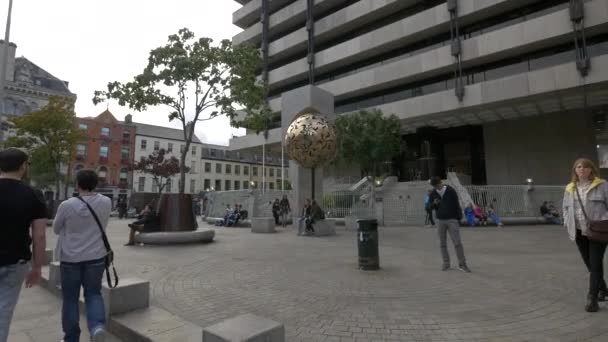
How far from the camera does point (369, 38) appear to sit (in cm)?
3050

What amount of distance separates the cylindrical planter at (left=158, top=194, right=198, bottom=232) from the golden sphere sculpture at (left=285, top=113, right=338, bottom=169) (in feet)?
14.5

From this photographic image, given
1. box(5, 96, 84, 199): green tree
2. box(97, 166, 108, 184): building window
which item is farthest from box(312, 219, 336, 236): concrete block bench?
box(97, 166, 108, 184): building window

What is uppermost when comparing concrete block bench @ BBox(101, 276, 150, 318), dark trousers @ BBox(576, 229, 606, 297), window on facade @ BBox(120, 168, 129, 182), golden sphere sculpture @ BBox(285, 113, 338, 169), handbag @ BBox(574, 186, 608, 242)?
window on facade @ BBox(120, 168, 129, 182)

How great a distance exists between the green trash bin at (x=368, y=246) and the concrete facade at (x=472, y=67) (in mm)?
16543

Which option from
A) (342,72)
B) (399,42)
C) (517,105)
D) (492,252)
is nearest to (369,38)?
(399,42)

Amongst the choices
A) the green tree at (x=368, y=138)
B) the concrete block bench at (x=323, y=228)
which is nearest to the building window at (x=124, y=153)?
the green tree at (x=368, y=138)

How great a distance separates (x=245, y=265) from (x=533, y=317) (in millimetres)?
5188

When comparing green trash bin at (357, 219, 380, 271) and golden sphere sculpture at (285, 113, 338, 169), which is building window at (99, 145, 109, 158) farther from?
green trash bin at (357, 219, 380, 271)

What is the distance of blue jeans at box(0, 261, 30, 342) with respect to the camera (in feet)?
8.33

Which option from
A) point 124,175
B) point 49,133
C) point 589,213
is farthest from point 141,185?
point 589,213

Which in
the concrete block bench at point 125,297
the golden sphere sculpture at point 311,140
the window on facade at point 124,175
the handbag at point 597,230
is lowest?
the concrete block bench at point 125,297

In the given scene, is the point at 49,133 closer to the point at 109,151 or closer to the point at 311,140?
the point at 311,140

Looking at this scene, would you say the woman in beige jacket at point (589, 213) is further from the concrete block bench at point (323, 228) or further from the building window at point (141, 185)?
the building window at point (141, 185)

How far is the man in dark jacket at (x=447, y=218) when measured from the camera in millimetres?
6350
